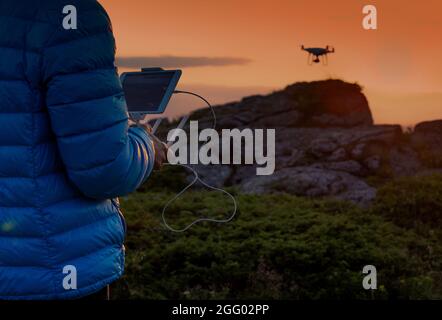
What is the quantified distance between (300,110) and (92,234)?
708 inches

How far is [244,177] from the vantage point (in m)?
16.9

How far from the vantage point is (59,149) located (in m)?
3.43

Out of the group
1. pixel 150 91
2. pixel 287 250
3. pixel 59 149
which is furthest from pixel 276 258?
pixel 59 149

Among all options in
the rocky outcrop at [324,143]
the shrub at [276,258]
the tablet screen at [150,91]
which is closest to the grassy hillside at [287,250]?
the shrub at [276,258]

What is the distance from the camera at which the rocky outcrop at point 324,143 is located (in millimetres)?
15133

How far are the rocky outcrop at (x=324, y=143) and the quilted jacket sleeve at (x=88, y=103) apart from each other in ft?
34.3

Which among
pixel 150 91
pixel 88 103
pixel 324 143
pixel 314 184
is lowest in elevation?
pixel 314 184

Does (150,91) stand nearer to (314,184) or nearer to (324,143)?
(314,184)

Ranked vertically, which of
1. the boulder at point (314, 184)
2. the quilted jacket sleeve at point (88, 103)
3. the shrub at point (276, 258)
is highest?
the quilted jacket sleeve at point (88, 103)

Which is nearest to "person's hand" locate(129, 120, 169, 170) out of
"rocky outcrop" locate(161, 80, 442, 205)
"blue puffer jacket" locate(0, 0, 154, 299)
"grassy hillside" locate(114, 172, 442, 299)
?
"blue puffer jacket" locate(0, 0, 154, 299)

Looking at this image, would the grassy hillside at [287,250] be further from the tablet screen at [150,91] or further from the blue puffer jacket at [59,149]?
the blue puffer jacket at [59,149]

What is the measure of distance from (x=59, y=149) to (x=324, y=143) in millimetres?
14416

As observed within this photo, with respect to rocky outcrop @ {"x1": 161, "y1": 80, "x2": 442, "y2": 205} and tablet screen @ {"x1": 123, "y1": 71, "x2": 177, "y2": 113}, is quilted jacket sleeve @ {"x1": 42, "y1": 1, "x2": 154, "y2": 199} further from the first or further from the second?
rocky outcrop @ {"x1": 161, "y1": 80, "x2": 442, "y2": 205}

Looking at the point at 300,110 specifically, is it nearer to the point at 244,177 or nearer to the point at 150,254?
the point at 244,177
